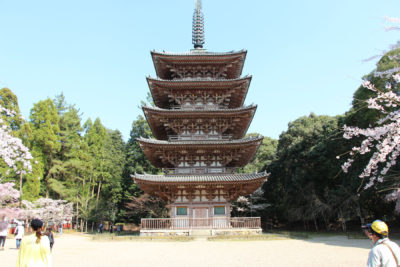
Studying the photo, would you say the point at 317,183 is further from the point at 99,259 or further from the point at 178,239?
the point at 99,259

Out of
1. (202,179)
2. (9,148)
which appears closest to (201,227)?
(202,179)

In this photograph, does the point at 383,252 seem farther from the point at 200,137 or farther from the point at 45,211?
the point at 45,211

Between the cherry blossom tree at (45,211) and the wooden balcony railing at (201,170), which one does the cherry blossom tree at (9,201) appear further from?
the wooden balcony railing at (201,170)

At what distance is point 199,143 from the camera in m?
18.9

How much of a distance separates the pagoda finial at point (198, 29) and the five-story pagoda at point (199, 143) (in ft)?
16.6

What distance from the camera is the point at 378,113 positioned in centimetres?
2116

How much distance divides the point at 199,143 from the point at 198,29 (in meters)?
14.2

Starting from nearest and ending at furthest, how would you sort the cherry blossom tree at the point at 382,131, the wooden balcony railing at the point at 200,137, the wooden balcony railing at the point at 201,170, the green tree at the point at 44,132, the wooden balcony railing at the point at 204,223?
the cherry blossom tree at the point at 382,131
the wooden balcony railing at the point at 204,223
the wooden balcony railing at the point at 201,170
the wooden balcony railing at the point at 200,137
the green tree at the point at 44,132

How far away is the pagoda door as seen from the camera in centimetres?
1872

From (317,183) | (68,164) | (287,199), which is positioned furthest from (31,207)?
(317,183)

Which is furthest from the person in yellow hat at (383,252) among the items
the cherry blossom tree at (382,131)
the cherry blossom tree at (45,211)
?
the cherry blossom tree at (45,211)

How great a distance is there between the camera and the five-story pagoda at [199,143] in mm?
18719

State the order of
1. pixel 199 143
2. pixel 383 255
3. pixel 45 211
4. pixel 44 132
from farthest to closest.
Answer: pixel 44 132, pixel 45 211, pixel 199 143, pixel 383 255

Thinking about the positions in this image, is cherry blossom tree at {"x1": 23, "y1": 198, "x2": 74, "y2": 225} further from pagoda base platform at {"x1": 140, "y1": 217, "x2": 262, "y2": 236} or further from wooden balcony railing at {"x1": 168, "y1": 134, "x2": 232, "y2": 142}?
wooden balcony railing at {"x1": 168, "y1": 134, "x2": 232, "y2": 142}
